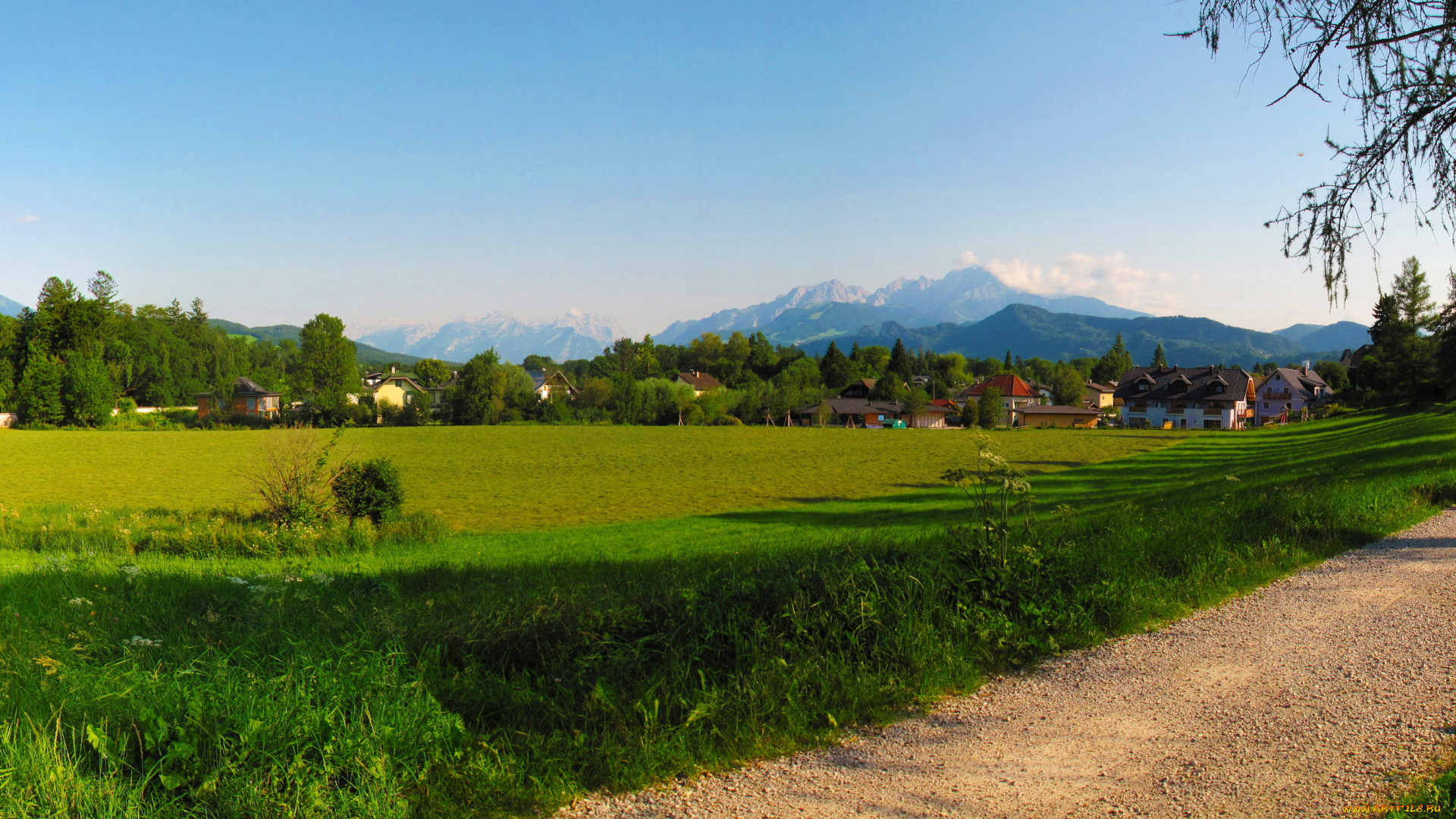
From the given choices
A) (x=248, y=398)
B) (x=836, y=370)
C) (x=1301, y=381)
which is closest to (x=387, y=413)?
(x=248, y=398)

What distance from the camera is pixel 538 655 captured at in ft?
17.1

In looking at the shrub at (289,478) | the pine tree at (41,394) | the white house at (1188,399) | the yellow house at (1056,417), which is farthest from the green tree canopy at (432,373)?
the shrub at (289,478)

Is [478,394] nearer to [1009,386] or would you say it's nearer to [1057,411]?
[1009,386]

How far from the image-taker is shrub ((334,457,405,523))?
2039 cm

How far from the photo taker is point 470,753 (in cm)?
387

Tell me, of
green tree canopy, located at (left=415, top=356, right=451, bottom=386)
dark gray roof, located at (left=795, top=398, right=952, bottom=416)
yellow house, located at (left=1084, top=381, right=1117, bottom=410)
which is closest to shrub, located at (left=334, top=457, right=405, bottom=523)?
dark gray roof, located at (left=795, top=398, right=952, bottom=416)

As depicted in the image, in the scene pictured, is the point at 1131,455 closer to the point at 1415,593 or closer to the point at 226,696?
the point at 1415,593

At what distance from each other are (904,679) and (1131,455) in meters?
54.5

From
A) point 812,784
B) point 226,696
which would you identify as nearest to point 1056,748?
point 812,784

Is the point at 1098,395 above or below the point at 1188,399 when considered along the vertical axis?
above

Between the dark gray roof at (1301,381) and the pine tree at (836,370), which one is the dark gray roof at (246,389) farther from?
the dark gray roof at (1301,381)

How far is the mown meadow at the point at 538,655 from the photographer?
3.62m

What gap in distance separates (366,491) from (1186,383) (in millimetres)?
111725

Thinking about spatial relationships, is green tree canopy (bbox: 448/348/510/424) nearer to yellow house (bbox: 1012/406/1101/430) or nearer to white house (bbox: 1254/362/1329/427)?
yellow house (bbox: 1012/406/1101/430)
